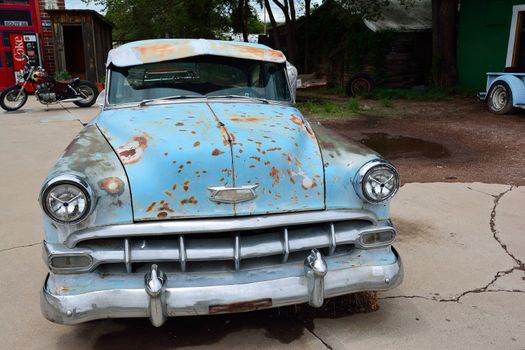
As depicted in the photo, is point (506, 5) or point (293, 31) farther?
point (293, 31)

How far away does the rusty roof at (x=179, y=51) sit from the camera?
12.1 feet

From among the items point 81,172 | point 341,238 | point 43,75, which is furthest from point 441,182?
point 43,75

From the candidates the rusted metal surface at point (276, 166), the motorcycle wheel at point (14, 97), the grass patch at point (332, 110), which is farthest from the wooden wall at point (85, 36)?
the rusted metal surface at point (276, 166)

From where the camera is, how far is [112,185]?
93.0 inches

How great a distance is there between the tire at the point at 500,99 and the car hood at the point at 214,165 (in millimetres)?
8845

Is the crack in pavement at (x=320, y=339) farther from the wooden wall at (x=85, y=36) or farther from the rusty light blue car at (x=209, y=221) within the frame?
the wooden wall at (x=85, y=36)

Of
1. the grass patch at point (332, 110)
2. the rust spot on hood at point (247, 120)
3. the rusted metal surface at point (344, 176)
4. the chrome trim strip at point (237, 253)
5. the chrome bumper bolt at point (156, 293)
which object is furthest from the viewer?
the grass patch at point (332, 110)

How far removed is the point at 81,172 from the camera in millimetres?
2373

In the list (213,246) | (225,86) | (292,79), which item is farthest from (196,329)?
(292,79)

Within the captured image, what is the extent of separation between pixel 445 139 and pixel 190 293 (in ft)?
23.9

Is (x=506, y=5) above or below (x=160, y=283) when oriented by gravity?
above

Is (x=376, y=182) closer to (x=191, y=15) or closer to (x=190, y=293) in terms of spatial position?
(x=190, y=293)

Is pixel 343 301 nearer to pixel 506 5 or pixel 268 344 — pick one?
pixel 268 344

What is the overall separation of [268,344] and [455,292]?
144cm
